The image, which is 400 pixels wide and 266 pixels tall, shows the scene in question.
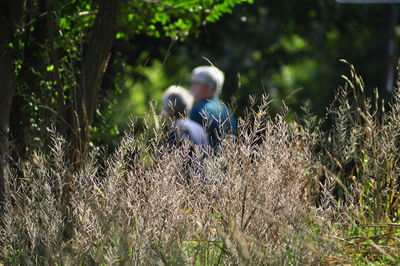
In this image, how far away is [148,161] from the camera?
411 cm

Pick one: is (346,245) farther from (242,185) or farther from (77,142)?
(77,142)

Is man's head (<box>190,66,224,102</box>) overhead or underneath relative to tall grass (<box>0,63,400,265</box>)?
underneath

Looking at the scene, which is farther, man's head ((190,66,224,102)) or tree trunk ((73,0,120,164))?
man's head ((190,66,224,102))

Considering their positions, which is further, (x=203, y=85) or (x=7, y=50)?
(x=203, y=85)

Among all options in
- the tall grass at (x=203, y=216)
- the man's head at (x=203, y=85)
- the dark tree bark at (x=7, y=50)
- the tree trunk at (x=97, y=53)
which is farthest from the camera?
the man's head at (x=203, y=85)

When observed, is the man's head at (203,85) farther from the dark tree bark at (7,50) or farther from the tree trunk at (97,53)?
the dark tree bark at (7,50)

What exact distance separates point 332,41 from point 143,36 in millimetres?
12649

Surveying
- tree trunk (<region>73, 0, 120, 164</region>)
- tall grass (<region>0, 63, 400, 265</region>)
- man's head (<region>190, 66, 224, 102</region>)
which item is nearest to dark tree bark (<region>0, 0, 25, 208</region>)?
tree trunk (<region>73, 0, 120, 164</region>)

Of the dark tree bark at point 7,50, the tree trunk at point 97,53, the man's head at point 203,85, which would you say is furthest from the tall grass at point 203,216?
the man's head at point 203,85

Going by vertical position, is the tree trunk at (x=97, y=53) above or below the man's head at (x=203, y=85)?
above

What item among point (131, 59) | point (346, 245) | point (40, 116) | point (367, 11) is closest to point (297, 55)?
point (367, 11)

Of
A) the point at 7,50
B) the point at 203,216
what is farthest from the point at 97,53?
the point at 203,216

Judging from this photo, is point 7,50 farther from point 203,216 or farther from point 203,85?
point 203,216

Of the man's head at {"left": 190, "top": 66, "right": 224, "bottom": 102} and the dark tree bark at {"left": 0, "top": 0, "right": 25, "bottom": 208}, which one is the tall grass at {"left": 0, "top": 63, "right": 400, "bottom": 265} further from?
the man's head at {"left": 190, "top": 66, "right": 224, "bottom": 102}
